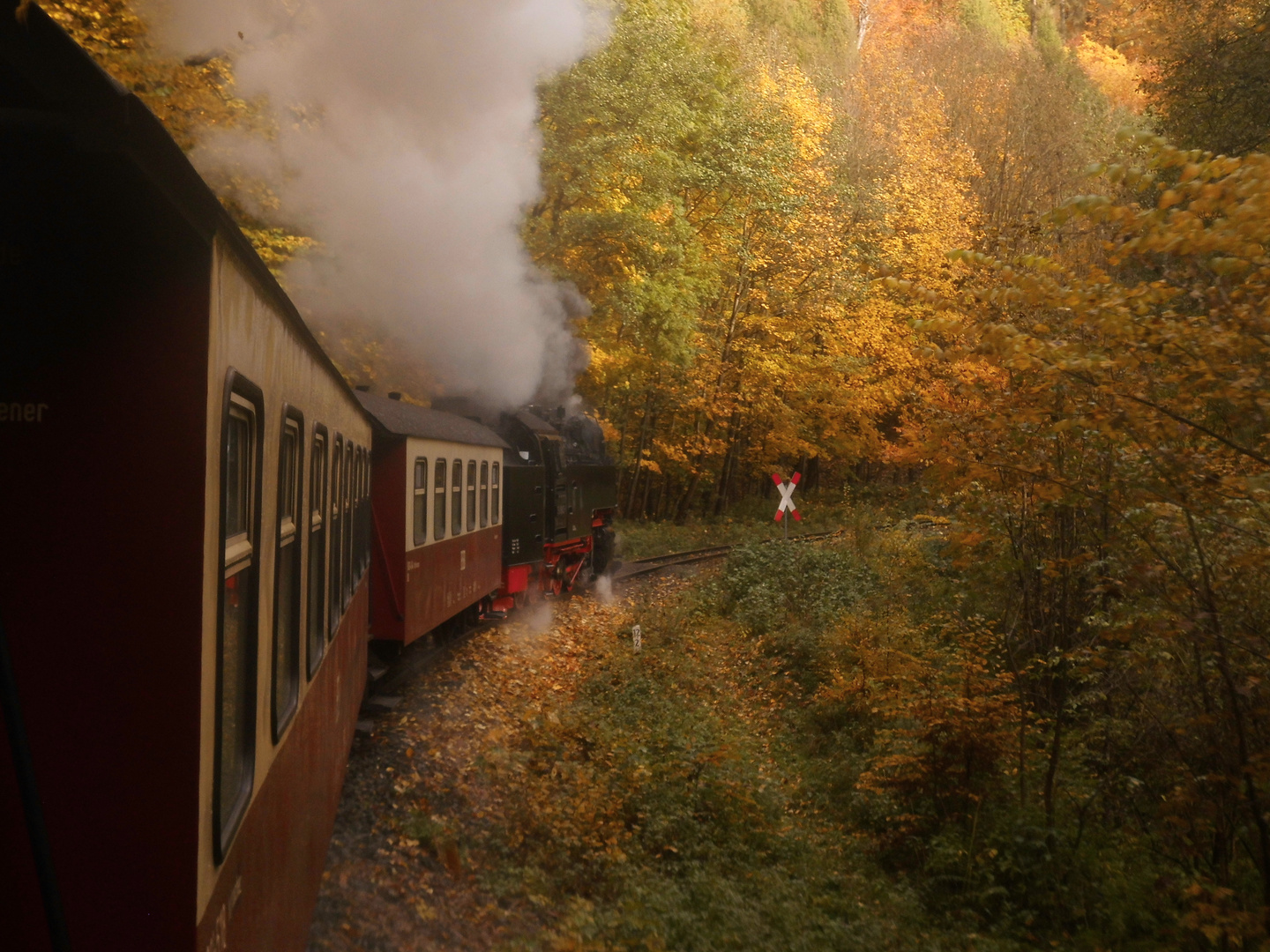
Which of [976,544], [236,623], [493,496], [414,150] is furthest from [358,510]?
[414,150]

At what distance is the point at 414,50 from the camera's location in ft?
38.6

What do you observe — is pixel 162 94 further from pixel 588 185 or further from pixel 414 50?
pixel 588 185

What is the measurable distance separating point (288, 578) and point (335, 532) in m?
1.71

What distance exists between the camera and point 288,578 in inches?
132

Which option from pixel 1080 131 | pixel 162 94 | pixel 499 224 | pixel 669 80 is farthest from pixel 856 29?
pixel 162 94

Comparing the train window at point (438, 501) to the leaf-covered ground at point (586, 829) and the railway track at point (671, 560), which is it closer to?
the leaf-covered ground at point (586, 829)

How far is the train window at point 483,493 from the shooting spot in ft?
38.8

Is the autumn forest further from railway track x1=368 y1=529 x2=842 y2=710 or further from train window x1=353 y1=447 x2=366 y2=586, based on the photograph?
train window x1=353 y1=447 x2=366 y2=586

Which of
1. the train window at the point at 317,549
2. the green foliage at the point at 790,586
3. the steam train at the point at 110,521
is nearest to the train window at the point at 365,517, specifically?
the train window at the point at 317,549

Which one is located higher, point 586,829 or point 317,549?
point 317,549

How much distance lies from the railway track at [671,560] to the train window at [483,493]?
7.69m

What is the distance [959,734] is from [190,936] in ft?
22.6

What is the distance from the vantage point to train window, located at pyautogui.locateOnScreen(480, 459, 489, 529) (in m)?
11.8

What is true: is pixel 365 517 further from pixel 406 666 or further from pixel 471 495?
pixel 471 495
